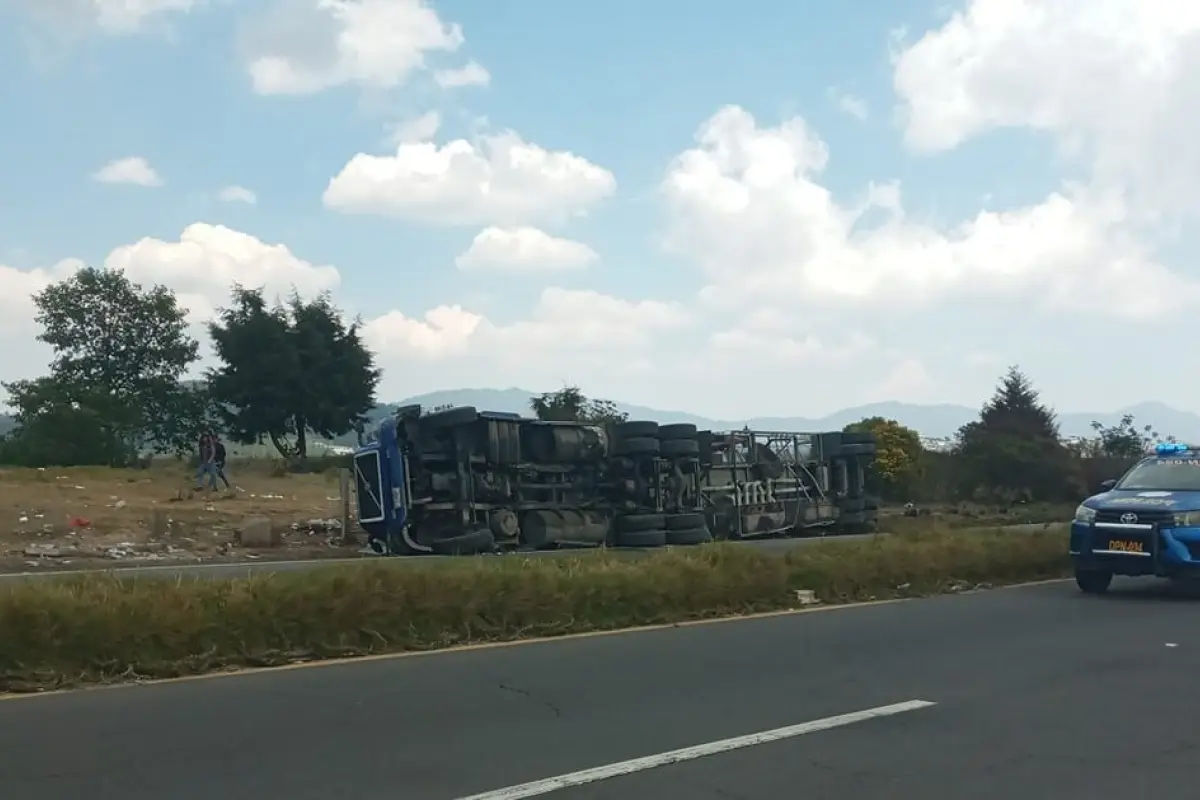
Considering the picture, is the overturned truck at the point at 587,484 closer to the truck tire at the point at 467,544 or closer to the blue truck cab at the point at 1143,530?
the truck tire at the point at 467,544

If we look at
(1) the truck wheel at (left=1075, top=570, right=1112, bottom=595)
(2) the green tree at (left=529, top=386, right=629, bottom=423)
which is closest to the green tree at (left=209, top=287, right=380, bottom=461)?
(2) the green tree at (left=529, top=386, right=629, bottom=423)

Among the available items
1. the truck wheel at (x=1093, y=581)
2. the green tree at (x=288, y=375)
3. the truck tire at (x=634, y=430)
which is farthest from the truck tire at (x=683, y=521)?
the green tree at (x=288, y=375)

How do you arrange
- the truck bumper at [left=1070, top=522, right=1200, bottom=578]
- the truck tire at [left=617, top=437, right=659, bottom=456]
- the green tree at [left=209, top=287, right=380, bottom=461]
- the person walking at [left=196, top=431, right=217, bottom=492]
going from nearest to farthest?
the truck bumper at [left=1070, top=522, right=1200, bottom=578]
the truck tire at [left=617, top=437, right=659, bottom=456]
the person walking at [left=196, top=431, right=217, bottom=492]
the green tree at [left=209, top=287, right=380, bottom=461]

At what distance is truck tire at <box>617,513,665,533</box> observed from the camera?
23.2 meters

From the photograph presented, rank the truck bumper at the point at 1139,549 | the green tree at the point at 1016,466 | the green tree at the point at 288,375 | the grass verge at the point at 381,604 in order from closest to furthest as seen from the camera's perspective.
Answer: the grass verge at the point at 381,604 < the truck bumper at the point at 1139,549 < the green tree at the point at 1016,466 < the green tree at the point at 288,375

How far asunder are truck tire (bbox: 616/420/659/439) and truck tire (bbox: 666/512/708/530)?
159 centimetres

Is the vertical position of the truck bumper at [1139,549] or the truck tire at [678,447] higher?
the truck tire at [678,447]

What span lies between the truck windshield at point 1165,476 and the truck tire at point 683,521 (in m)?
8.76

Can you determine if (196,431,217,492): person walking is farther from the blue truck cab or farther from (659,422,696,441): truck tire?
the blue truck cab

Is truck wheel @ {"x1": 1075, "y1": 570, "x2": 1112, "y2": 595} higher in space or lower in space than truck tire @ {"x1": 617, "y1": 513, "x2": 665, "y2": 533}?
lower

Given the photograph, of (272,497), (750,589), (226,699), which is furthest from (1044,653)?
(272,497)

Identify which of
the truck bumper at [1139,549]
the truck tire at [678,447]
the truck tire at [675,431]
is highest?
the truck tire at [675,431]

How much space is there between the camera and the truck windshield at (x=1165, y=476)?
1606cm

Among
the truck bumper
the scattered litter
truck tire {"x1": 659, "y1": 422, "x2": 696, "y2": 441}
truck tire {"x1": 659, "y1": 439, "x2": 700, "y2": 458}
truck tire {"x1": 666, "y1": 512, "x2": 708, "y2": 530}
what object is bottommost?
the truck bumper
